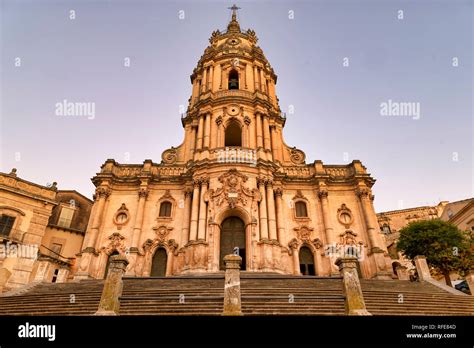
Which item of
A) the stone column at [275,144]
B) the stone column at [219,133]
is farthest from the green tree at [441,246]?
the stone column at [219,133]

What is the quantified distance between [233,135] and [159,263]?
13303mm

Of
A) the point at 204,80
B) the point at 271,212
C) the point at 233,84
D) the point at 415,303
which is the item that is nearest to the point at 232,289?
the point at 415,303

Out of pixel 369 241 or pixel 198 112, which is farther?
pixel 198 112

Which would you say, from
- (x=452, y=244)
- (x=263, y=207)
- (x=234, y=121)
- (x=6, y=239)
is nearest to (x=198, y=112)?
(x=234, y=121)

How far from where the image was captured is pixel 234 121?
25484 mm

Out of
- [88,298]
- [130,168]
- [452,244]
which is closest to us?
[88,298]

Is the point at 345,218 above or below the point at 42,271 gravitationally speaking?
above

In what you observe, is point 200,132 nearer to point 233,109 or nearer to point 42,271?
point 233,109

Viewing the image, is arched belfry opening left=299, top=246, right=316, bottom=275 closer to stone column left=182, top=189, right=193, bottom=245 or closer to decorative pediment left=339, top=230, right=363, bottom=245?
decorative pediment left=339, top=230, right=363, bottom=245

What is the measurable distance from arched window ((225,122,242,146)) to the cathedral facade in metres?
0.10

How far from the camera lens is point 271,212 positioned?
2080cm
